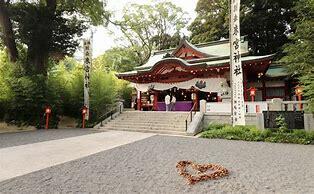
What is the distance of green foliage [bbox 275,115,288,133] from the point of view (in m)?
10.4

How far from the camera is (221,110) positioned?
1339 cm

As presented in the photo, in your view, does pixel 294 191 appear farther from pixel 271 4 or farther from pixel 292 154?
pixel 271 4

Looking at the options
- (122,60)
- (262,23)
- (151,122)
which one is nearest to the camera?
(151,122)

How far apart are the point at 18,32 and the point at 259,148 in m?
16.1

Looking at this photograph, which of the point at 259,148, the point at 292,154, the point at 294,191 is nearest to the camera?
the point at 294,191

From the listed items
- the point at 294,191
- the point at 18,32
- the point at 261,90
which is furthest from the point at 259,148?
the point at 18,32

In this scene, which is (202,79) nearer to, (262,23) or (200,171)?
(262,23)

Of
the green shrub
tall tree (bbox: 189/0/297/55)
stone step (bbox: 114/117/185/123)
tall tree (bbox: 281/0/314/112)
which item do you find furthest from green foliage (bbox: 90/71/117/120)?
tall tree (bbox: 189/0/297/55)

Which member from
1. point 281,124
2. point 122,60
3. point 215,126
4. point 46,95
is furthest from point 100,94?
point 122,60

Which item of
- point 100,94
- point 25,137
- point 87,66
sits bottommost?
point 25,137

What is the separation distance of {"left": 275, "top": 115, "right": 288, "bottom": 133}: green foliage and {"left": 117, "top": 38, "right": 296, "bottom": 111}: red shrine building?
15.5 feet

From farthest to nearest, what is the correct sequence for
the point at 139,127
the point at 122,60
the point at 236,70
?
1. the point at 122,60
2. the point at 139,127
3. the point at 236,70

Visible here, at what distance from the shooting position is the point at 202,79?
17.7 meters

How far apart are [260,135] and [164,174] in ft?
21.9
